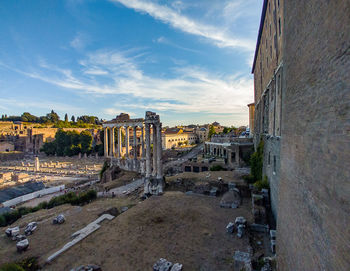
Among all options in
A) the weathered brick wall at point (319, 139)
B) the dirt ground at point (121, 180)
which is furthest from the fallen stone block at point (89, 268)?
the dirt ground at point (121, 180)

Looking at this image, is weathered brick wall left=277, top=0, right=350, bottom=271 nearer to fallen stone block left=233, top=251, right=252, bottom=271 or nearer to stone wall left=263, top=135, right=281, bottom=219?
fallen stone block left=233, top=251, right=252, bottom=271

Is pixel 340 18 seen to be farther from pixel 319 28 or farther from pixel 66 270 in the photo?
pixel 66 270

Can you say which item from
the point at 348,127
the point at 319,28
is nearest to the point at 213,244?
the point at 348,127

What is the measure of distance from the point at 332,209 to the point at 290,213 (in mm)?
3349

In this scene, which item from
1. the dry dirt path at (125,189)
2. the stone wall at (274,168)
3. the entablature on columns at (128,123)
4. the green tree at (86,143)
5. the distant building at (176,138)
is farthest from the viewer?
the distant building at (176,138)

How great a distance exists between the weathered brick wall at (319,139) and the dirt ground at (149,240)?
157 inches

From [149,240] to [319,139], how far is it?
33.2 feet

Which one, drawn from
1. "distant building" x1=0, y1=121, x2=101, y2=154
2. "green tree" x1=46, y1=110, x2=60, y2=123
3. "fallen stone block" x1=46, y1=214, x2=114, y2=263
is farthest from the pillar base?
"green tree" x1=46, y1=110, x2=60, y2=123

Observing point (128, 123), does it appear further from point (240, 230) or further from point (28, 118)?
point (28, 118)

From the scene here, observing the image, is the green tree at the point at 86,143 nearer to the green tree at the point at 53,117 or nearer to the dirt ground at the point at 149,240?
the dirt ground at the point at 149,240

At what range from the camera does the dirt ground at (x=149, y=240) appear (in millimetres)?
9008

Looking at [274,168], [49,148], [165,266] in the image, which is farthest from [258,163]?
[49,148]

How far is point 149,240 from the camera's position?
10742mm

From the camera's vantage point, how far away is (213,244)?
1012 cm
